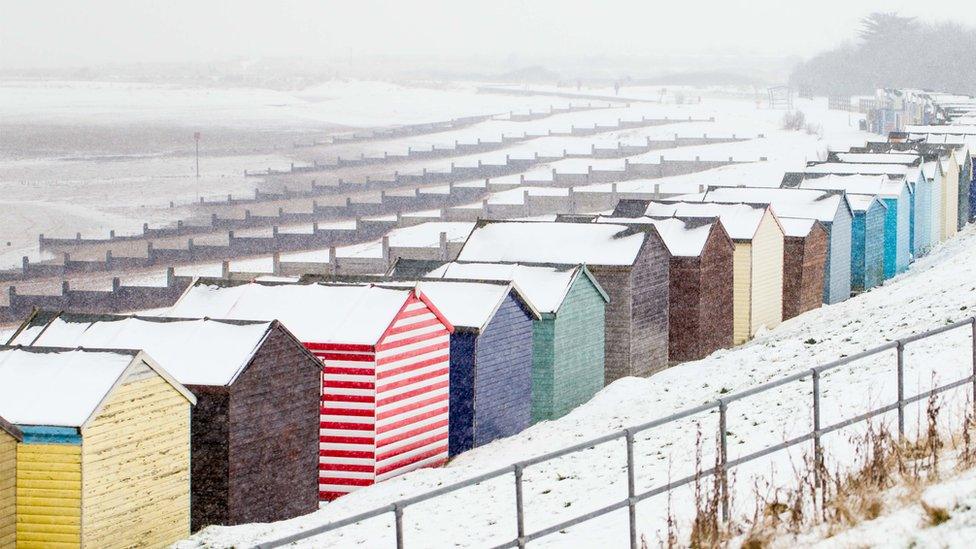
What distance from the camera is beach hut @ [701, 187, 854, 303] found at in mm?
42062

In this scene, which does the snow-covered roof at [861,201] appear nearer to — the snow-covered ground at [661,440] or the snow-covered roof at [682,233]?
the snow-covered roof at [682,233]

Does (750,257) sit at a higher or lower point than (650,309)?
higher

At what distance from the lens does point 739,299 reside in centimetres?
3769

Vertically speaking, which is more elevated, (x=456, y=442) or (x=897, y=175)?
(x=897, y=175)

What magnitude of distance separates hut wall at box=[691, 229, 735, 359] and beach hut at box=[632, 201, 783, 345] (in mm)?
431

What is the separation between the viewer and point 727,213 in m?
38.6

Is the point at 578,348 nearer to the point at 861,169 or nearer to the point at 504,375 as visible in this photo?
the point at 504,375

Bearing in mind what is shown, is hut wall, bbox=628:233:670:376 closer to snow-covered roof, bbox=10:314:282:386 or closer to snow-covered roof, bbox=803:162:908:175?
snow-covered roof, bbox=10:314:282:386

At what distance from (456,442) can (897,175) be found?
26370mm

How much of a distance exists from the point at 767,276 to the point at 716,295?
3.24m

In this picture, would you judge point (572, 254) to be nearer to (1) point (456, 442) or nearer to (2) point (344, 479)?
(1) point (456, 442)

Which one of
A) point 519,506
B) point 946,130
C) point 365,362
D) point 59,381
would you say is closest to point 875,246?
point 365,362

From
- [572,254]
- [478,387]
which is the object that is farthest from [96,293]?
[478,387]

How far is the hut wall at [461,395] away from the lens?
26719 millimetres
